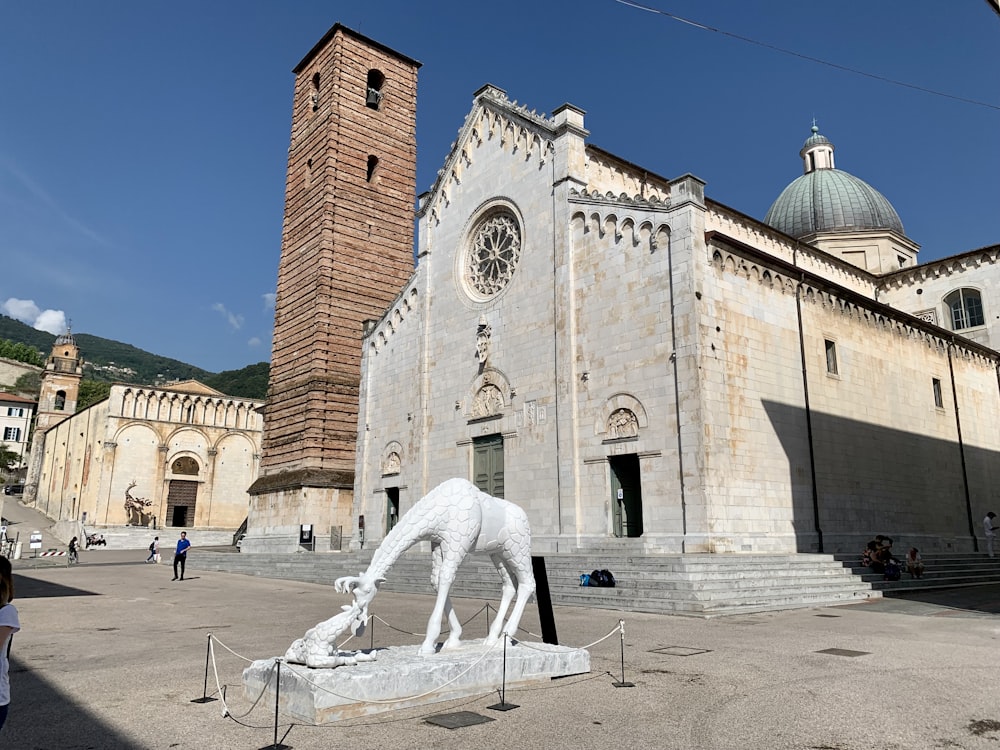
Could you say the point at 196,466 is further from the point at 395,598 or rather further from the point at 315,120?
the point at 395,598

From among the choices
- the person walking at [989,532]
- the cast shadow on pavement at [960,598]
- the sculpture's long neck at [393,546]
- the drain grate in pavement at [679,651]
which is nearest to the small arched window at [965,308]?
the person walking at [989,532]

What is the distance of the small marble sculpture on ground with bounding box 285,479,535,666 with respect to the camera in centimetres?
741

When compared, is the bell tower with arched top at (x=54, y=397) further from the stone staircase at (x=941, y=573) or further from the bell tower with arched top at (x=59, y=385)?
the stone staircase at (x=941, y=573)

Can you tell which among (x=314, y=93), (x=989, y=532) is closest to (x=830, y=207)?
(x=989, y=532)

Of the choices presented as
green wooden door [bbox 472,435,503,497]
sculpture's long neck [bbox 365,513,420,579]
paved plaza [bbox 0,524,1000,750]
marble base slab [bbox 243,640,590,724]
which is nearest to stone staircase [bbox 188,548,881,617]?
paved plaza [bbox 0,524,1000,750]

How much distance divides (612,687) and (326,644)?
10.7 ft

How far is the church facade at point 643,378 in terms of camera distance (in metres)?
20.3

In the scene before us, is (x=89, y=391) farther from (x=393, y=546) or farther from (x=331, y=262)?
(x=393, y=546)

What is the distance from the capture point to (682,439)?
772 inches

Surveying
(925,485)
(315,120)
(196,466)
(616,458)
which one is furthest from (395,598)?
(196,466)

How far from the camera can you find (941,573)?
22703 millimetres

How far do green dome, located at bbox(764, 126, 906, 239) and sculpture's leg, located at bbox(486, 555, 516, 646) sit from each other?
40.1 metres

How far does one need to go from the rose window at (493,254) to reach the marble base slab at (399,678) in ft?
65.2

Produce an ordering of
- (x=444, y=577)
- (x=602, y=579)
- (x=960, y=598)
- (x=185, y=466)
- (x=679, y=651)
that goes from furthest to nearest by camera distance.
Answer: (x=185, y=466) < (x=960, y=598) < (x=602, y=579) < (x=679, y=651) < (x=444, y=577)
